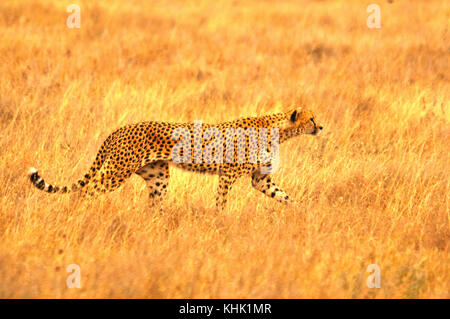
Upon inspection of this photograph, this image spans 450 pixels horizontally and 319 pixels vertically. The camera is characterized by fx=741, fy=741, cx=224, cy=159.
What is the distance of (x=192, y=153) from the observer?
495cm

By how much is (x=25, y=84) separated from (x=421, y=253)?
4917 mm

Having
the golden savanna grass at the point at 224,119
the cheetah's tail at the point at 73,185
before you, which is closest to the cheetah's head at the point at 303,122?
the golden savanna grass at the point at 224,119

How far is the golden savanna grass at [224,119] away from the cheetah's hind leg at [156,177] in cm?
9

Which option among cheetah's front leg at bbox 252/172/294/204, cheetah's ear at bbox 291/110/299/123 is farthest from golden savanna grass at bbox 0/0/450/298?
cheetah's ear at bbox 291/110/299/123

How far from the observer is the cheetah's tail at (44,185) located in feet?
15.0

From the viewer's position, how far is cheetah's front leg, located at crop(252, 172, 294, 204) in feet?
16.8

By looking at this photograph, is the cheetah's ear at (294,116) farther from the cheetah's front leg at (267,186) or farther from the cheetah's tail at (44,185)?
the cheetah's tail at (44,185)

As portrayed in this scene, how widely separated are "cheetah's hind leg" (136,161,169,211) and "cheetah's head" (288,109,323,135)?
0.95 metres

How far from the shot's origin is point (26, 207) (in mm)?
4461

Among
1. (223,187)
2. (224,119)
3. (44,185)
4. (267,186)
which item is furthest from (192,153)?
(224,119)

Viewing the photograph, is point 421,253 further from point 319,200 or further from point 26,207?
point 26,207

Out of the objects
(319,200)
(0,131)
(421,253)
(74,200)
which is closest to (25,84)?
(0,131)

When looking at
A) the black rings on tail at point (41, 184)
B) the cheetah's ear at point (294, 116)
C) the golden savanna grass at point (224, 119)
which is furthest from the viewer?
the cheetah's ear at point (294, 116)

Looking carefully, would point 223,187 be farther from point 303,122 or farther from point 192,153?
point 303,122
